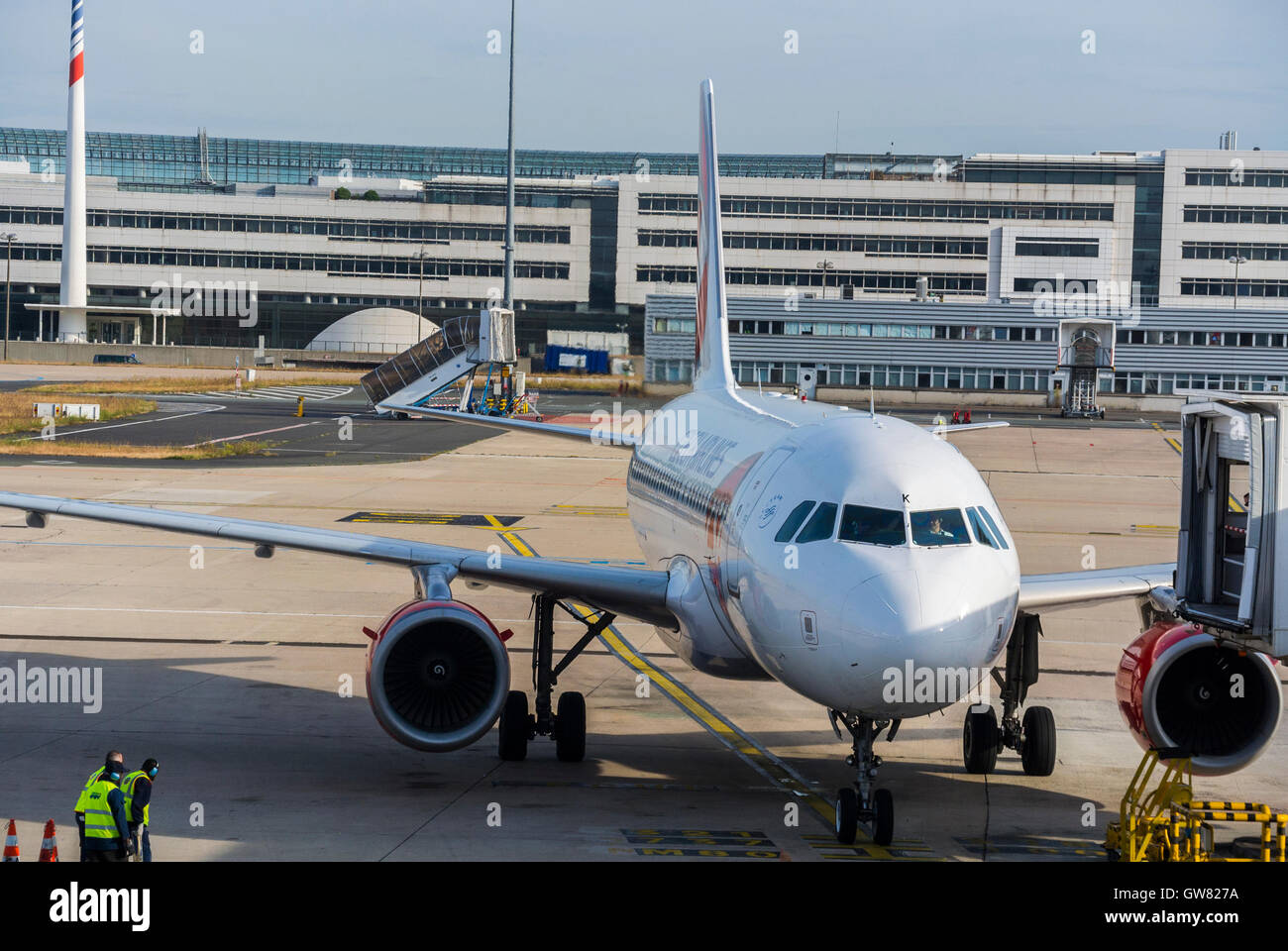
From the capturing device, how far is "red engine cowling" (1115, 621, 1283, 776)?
1778cm

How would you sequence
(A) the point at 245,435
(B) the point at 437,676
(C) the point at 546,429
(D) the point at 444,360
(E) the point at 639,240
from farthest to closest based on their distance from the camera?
1. (E) the point at 639,240
2. (D) the point at 444,360
3. (A) the point at 245,435
4. (C) the point at 546,429
5. (B) the point at 437,676

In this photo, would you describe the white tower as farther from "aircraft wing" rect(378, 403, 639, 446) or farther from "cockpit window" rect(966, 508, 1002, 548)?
"cockpit window" rect(966, 508, 1002, 548)

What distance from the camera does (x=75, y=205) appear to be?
146 metres

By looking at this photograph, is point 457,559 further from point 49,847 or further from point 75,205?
point 75,205

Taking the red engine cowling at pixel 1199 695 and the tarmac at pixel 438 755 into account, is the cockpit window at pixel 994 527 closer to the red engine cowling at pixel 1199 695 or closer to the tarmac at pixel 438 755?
the tarmac at pixel 438 755

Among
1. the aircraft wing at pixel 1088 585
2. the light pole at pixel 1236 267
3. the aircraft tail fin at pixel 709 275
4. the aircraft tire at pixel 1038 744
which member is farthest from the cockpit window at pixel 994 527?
the light pole at pixel 1236 267

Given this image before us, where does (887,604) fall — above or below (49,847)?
above

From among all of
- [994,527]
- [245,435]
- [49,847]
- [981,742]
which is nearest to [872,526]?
[994,527]

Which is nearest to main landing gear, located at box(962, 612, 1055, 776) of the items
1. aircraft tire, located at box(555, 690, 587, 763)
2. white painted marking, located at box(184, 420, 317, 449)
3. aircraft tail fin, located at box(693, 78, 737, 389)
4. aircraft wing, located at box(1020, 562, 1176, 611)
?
aircraft wing, located at box(1020, 562, 1176, 611)

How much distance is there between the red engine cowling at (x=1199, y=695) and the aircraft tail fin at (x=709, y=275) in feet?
38.7

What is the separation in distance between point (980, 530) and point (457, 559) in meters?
7.82
